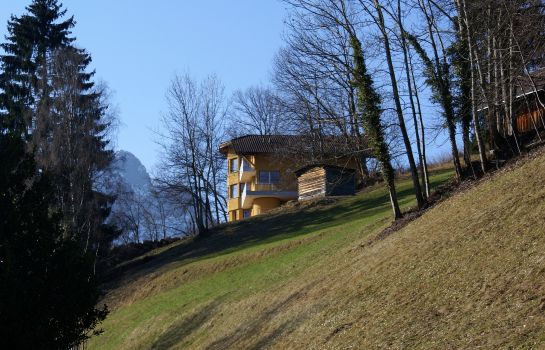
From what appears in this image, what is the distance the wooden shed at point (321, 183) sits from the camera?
45.6m

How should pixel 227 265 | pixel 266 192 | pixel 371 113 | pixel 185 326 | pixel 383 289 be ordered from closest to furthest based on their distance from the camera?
pixel 383 289, pixel 185 326, pixel 371 113, pixel 227 265, pixel 266 192

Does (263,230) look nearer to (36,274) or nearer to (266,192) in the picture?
(36,274)

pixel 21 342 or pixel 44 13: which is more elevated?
pixel 44 13

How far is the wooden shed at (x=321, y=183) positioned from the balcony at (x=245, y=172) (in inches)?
512

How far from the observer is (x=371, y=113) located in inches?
928

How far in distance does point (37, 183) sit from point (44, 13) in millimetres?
30433

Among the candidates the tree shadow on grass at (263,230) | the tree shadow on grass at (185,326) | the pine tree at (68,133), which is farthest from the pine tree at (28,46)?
the tree shadow on grass at (185,326)

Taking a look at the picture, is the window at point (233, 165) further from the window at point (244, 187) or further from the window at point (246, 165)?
the window at point (246, 165)

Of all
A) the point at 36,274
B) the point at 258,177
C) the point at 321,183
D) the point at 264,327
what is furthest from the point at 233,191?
the point at 36,274

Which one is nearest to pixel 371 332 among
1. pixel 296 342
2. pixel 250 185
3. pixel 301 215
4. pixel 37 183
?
pixel 296 342

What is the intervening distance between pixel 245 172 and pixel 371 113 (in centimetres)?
4017

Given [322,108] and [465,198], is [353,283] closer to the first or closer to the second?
[465,198]

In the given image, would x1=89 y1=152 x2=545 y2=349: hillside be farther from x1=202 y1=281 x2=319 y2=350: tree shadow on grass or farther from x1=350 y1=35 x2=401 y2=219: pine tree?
x1=350 y1=35 x2=401 y2=219: pine tree

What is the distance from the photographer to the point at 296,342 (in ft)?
48.4
